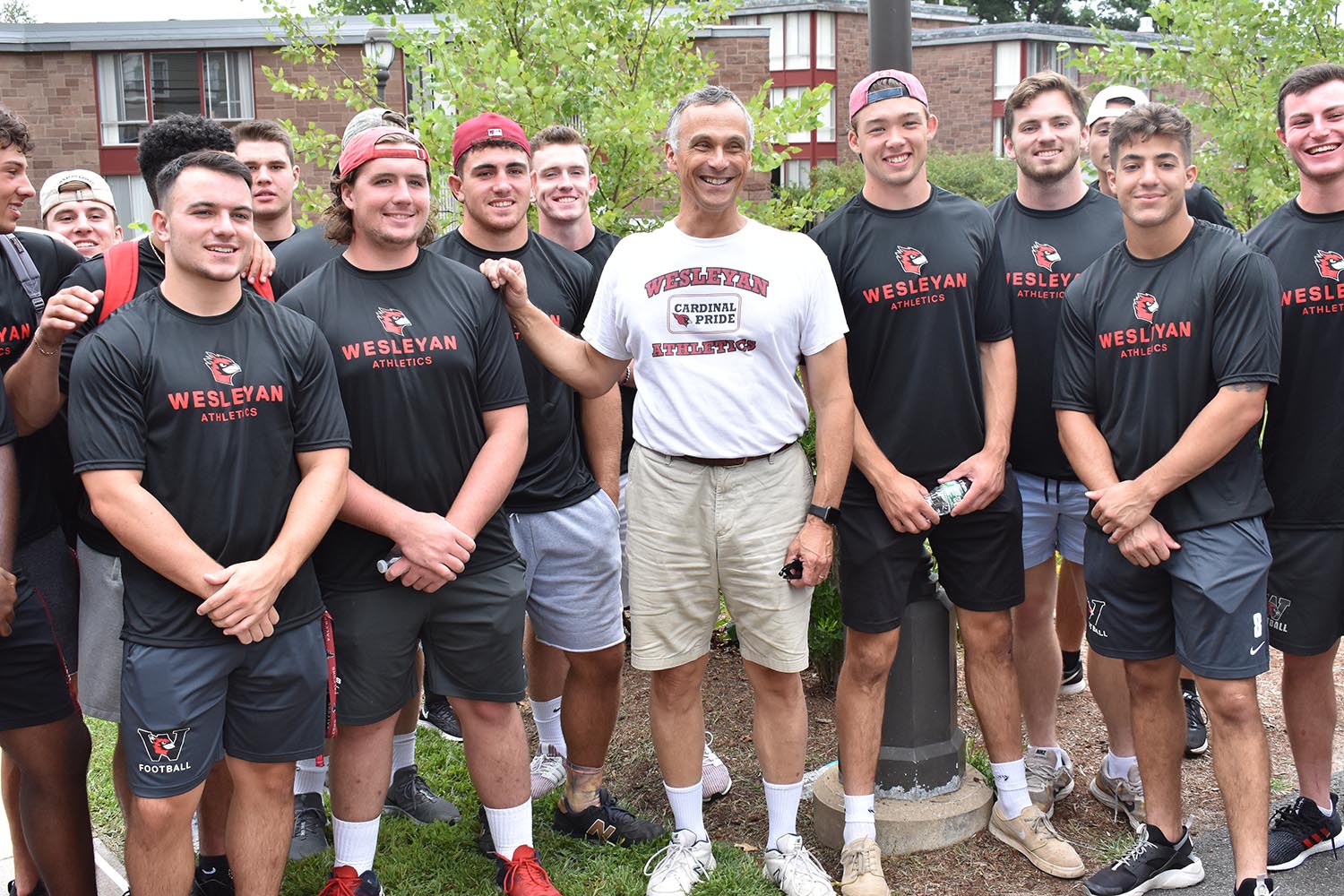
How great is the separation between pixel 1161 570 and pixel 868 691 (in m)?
1.09

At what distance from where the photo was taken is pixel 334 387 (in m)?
3.62

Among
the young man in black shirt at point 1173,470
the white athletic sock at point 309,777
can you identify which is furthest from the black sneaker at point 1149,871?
the white athletic sock at point 309,777

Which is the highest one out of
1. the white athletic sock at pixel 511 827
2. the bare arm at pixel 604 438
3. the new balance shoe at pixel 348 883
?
the bare arm at pixel 604 438

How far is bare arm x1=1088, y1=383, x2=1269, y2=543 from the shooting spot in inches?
149

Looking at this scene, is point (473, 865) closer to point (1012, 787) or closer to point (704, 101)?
point (1012, 787)

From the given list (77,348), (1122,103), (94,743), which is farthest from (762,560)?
(94,743)

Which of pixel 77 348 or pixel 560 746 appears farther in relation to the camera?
pixel 560 746

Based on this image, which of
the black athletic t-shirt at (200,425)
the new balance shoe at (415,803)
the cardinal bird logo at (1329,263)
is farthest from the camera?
the new balance shoe at (415,803)

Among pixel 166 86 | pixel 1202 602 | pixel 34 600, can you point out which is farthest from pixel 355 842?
pixel 166 86

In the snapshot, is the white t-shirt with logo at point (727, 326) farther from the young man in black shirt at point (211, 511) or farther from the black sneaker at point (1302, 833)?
the black sneaker at point (1302, 833)

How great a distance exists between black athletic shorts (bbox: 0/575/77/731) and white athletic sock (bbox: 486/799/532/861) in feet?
4.67

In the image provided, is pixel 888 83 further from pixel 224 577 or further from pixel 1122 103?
pixel 224 577

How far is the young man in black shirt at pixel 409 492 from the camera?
375cm

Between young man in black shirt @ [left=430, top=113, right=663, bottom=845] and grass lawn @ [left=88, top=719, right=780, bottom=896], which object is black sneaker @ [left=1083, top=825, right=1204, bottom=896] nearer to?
grass lawn @ [left=88, top=719, right=780, bottom=896]
